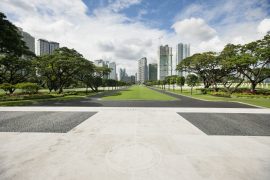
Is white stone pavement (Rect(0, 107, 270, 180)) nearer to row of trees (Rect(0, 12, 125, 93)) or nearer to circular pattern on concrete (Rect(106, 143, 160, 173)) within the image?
circular pattern on concrete (Rect(106, 143, 160, 173))

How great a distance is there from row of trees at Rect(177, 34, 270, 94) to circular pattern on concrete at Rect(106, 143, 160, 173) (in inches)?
1195

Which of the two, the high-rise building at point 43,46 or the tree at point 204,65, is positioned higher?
the high-rise building at point 43,46

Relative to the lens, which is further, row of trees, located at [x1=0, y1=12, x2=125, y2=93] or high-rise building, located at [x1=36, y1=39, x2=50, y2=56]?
high-rise building, located at [x1=36, y1=39, x2=50, y2=56]

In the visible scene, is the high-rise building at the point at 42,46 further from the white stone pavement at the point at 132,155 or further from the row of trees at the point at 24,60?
the white stone pavement at the point at 132,155

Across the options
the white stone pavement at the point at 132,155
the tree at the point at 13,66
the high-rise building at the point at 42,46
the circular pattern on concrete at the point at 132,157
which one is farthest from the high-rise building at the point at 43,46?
the circular pattern on concrete at the point at 132,157

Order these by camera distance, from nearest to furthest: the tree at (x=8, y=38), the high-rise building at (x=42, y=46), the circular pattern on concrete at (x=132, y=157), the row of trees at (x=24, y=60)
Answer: the circular pattern on concrete at (x=132, y=157) < the tree at (x=8, y=38) < the row of trees at (x=24, y=60) < the high-rise building at (x=42, y=46)

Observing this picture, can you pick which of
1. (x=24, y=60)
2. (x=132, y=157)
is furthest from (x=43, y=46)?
(x=132, y=157)

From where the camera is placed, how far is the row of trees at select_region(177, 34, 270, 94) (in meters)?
28.1

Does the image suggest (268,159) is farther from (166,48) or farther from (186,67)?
(166,48)

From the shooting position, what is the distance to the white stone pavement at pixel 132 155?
375 centimetres

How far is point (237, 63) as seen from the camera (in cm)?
2806

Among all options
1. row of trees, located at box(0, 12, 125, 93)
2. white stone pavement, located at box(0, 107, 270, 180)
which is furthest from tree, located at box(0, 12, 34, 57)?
white stone pavement, located at box(0, 107, 270, 180)

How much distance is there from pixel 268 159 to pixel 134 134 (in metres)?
4.64

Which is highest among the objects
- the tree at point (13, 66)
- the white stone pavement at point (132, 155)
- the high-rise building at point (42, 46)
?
the high-rise building at point (42, 46)
